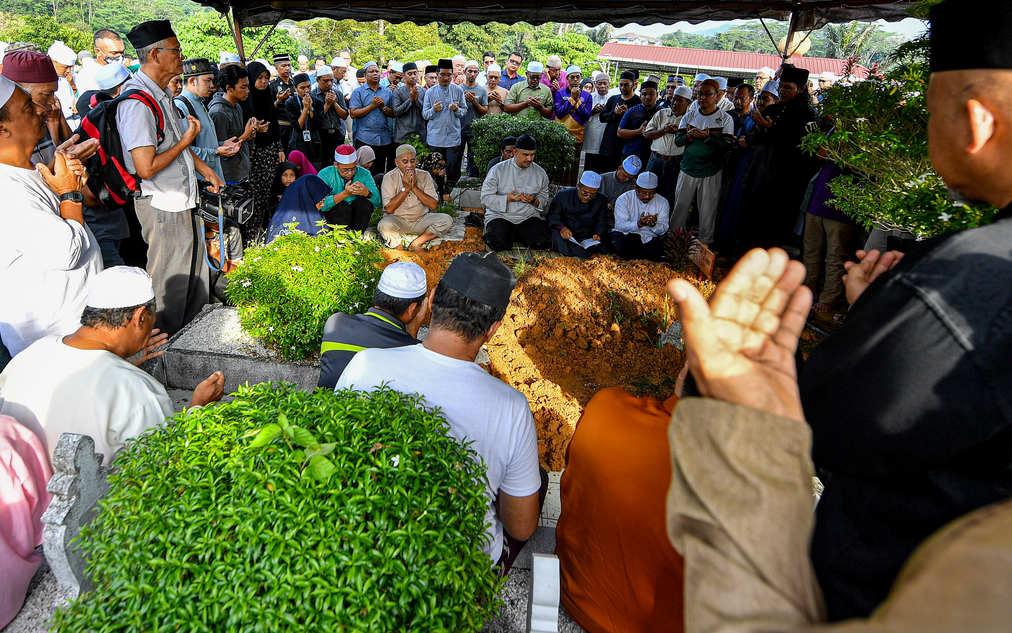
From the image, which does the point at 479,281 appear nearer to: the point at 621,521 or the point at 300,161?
the point at 621,521

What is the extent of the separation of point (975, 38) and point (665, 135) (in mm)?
7108

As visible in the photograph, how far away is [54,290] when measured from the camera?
3.04 meters

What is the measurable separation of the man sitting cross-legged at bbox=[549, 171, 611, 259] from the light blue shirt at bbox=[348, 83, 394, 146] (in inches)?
134

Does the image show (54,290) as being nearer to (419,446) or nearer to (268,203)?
(419,446)

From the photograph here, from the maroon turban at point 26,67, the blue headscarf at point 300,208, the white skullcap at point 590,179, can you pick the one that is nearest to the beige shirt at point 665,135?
the white skullcap at point 590,179

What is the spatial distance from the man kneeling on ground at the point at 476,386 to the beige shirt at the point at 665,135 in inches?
255

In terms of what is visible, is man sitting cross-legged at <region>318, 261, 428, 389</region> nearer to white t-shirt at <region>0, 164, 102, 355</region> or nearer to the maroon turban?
white t-shirt at <region>0, 164, 102, 355</region>

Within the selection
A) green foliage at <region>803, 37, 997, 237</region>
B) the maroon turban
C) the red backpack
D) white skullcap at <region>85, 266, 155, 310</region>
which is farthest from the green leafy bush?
green foliage at <region>803, 37, 997, 237</region>

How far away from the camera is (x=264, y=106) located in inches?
266

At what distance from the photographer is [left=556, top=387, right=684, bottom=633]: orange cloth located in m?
1.87

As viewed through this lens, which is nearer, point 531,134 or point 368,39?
point 531,134

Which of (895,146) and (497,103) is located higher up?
(895,146)

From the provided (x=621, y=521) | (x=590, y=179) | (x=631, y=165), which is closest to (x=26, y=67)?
(x=621, y=521)

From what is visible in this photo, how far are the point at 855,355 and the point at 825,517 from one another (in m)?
0.33
